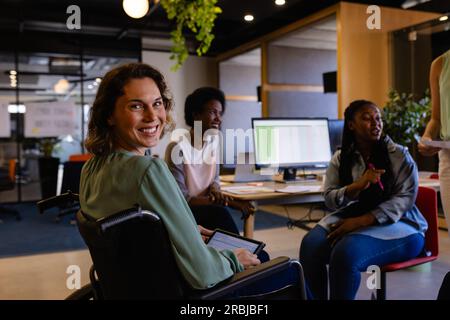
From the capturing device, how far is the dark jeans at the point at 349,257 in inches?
84.3

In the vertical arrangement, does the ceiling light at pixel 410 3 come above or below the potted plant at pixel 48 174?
above

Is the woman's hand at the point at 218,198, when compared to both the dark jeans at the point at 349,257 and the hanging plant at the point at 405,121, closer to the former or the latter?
the dark jeans at the point at 349,257

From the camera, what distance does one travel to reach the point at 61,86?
8383 mm

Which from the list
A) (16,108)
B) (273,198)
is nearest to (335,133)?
(273,198)

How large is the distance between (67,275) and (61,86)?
545cm

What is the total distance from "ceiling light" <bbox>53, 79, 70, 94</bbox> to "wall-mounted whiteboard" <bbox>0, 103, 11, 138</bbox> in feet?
3.02

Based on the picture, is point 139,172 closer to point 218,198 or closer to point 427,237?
point 218,198

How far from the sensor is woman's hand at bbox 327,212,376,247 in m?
2.28

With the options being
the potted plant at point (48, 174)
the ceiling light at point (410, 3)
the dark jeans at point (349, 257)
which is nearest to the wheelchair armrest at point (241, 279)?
the dark jeans at point (349, 257)

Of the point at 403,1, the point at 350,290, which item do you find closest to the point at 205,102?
the point at 350,290

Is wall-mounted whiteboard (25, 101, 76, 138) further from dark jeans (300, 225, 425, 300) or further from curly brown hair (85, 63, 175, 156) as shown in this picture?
curly brown hair (85, 63, 175, 156)

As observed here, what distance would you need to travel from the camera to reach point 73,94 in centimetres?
834

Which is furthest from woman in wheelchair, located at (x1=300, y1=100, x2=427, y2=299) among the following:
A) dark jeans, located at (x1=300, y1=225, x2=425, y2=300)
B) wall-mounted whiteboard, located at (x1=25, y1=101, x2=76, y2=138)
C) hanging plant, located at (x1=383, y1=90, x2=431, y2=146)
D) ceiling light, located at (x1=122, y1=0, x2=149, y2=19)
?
wall-mounted whiteboard, located at (x1=25, y1=101, x2=76, y2=138)

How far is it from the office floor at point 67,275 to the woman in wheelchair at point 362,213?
34.3 inches
